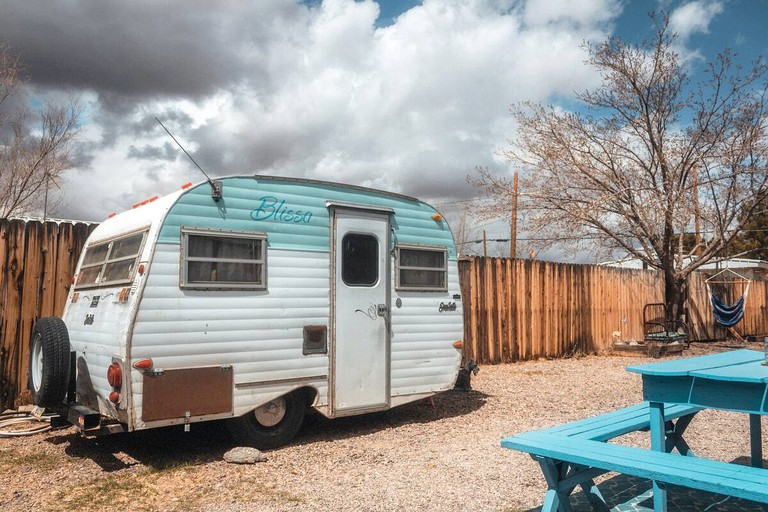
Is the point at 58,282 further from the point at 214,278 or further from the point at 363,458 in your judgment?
the point at 363,458

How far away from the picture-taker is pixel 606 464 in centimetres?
363

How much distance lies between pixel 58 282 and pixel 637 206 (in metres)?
12.9

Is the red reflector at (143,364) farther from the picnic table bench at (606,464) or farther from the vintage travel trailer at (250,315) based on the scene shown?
the picnic table bench at (606,464)

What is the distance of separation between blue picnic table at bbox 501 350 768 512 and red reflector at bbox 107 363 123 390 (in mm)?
3357

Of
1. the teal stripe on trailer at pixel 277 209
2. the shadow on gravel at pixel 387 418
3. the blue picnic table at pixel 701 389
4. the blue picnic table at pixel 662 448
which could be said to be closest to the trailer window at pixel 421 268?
the teal stripe on trailer at pixel 277 209

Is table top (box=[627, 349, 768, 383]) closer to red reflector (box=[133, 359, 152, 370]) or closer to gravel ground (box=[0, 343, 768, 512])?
gravel ground (box=[0, 343, 768, 512])

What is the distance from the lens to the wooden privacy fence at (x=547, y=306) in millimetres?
12398

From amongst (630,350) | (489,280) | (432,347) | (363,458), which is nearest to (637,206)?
(630,350)

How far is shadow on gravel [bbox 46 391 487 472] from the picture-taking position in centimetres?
599

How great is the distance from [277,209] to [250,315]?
113 centimetres

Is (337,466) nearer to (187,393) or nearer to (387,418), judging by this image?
(187,393)

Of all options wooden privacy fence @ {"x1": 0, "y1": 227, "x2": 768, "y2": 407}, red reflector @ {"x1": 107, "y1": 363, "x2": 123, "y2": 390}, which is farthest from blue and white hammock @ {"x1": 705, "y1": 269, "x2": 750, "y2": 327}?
red reflector @ {"x1": 107, "y1": 363, "x2": 123, "y2": 390}

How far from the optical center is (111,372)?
18.4ft

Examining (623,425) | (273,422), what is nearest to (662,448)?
(623,425)
